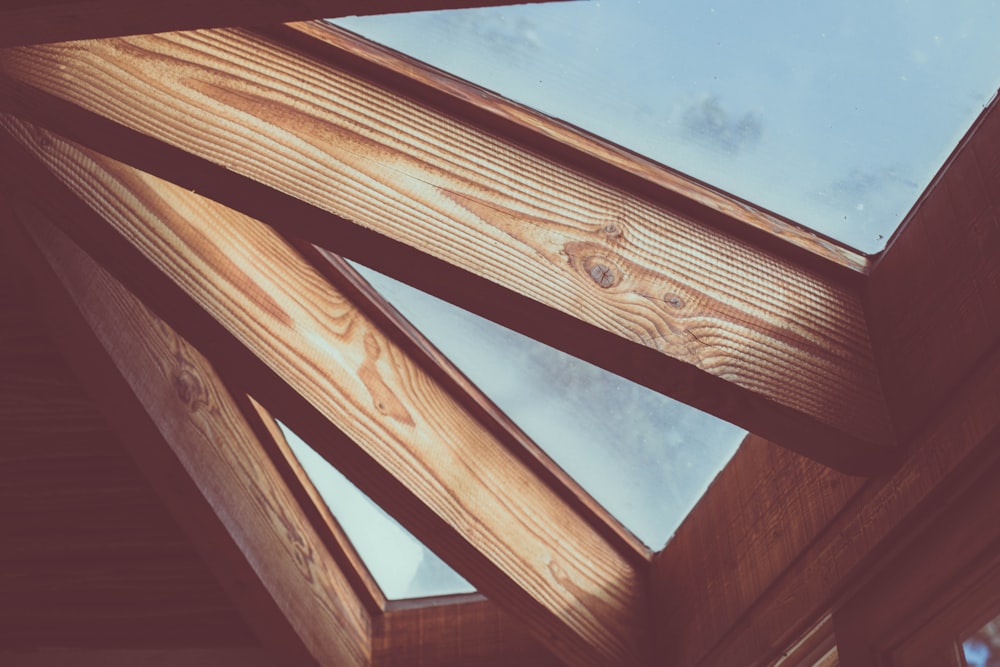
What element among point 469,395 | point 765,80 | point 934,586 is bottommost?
point 934,586

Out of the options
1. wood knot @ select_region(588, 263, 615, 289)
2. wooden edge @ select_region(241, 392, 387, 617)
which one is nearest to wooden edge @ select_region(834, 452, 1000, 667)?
wood knot @ select_region(588, 263, 615, 289)

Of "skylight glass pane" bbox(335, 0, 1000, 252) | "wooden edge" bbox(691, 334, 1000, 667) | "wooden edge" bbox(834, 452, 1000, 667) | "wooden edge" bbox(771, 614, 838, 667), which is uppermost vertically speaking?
"skylight glass pane" bbox(335, 0, 1000, 252)

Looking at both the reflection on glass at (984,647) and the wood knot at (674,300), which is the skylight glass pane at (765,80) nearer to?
the wood knot at (674,300)

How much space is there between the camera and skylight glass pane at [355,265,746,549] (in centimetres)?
213

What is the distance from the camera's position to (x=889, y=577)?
5.14 feet

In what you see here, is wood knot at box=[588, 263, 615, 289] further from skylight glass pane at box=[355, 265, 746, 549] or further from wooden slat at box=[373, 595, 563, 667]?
wooden slat at box=[373, 595, 563, 667]

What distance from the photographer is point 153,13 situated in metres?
1.15

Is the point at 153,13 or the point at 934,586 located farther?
the point at 934,586

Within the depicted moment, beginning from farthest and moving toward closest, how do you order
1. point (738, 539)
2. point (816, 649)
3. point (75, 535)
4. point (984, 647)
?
1. point (75, 535)
2. point (738, 539)
3. point (816, 649)
4. point (984, 647)

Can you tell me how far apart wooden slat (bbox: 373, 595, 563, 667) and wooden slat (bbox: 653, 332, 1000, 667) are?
0.59m

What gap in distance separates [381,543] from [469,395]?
786 mm

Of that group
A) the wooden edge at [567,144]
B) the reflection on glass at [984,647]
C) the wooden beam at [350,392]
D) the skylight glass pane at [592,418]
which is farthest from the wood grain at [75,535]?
the reflection on glass at [984,647]

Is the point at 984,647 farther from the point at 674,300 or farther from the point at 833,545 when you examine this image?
the point at 674,300

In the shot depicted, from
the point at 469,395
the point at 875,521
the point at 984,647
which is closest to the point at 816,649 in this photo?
the point at 875,521
